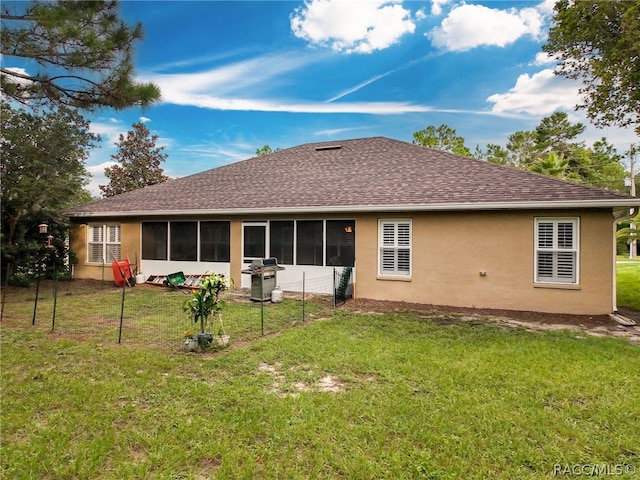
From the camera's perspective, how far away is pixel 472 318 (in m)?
7.20

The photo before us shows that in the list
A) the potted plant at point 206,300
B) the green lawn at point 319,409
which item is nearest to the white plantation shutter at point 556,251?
the green lawn at point 319,409

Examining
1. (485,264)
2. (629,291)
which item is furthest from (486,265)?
(629,291)

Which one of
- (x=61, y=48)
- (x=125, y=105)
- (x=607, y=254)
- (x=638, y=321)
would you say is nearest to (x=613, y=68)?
(x=607, y=254)

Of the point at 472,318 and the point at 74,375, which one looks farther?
the point at 472,318

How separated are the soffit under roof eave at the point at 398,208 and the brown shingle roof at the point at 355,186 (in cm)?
2

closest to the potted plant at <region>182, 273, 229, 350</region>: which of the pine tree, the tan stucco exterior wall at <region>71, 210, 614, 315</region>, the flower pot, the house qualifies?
the flower pot

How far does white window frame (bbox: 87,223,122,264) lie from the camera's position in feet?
40.5

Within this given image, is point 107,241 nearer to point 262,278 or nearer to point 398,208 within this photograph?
point 262,278

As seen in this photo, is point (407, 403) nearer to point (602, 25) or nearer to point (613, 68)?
point (613, 68)

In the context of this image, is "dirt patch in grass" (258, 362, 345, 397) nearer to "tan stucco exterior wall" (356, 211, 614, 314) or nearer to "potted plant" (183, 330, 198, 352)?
"potted plant" (183, 330, 198, 352)

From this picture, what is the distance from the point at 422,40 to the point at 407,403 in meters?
14.0

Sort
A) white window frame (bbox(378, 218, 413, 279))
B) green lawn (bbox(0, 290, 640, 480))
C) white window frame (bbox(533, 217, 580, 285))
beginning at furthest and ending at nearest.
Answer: white window frame (bbox(378, 218, 413, 279)), white window frame (bbox(533, 217, 580, 285)), green lawn (bbox(0, 290, 640, 480))

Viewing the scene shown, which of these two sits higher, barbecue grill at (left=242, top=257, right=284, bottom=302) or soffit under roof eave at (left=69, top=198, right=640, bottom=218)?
soffit under roof eave at (left=69, top=198, right=640, bottom=218)

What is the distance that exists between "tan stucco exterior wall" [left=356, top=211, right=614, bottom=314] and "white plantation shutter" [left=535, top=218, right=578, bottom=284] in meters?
0.12
